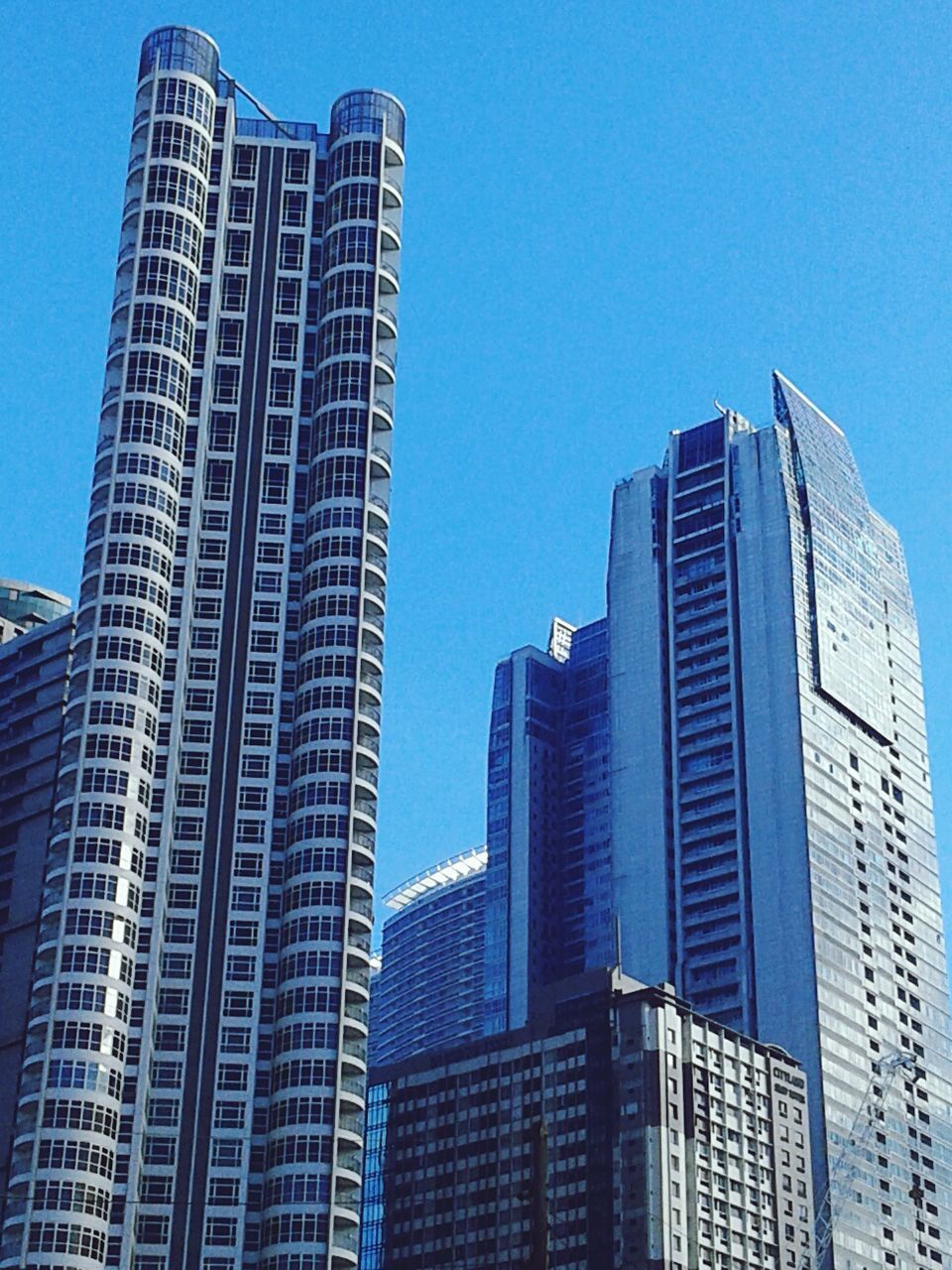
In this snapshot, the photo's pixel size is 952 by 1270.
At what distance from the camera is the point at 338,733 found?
559 ft

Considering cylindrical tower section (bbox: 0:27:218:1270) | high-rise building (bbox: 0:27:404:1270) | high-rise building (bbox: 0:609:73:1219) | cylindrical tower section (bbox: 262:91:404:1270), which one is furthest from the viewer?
high-rise building (bbox: 0:609:73:1219)

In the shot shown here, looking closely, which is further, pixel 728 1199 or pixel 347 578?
pixel 728 1199

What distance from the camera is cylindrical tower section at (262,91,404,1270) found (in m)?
154

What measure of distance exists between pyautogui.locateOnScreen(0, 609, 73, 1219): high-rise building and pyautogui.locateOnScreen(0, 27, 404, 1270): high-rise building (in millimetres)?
18150

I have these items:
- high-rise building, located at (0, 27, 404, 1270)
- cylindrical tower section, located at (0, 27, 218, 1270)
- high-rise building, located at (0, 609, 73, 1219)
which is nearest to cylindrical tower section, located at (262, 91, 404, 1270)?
high-rise building, located at (0, 27, 404, 1270)

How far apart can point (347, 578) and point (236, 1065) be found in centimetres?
4529

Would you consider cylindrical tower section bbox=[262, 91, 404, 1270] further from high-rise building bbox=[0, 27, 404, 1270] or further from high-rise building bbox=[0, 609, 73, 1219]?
high-rise building bbox=[0, 609, 73, 1219]

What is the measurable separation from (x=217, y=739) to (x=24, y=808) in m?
28.8

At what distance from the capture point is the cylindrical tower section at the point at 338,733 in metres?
154

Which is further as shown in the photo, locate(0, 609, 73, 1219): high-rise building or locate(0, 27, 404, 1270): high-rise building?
locate(0, 609, 73, 1219): high-rise building

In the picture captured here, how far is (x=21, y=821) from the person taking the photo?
7466 inches

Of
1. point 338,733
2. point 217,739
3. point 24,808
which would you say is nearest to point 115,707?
point 217,739

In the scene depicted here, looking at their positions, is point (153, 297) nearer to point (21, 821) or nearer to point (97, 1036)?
point (21, 821)

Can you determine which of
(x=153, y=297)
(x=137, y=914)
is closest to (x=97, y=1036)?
(x=137, y=914)
